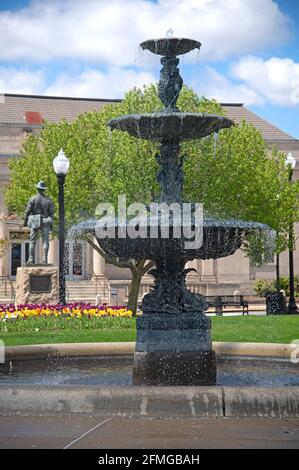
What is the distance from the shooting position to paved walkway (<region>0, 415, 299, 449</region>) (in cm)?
679

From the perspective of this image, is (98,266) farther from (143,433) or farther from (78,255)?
(143,433)

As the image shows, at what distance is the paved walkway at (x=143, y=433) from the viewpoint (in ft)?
22.3

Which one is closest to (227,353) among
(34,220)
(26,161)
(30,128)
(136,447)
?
(136,447)

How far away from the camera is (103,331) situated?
18.8 m

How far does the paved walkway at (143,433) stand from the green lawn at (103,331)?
8712mm

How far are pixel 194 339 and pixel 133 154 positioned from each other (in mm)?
19863

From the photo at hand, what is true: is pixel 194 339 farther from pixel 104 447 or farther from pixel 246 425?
pixel 104 447

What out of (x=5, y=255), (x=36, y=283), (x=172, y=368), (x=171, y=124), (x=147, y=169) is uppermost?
(x=147, y=169)

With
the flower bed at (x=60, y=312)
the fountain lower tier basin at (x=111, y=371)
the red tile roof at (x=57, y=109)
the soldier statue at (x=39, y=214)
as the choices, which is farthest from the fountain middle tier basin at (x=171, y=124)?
the red tile roof at (x=57, y=109)

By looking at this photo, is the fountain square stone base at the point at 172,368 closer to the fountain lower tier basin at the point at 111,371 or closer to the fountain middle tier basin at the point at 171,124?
the fountain lower tier basin at the point at 111,371

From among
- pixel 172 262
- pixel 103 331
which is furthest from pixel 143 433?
pixel 103 331

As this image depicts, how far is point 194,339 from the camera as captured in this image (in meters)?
10.3

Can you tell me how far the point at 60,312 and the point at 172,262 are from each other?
10741 mm

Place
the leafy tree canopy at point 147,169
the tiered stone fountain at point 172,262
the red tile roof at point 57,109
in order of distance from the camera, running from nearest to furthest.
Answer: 1. the tiered stone fountain at point 172,262
2. the leafy tree canopy at point 147,169
3. the red tile roof at point 57,109
